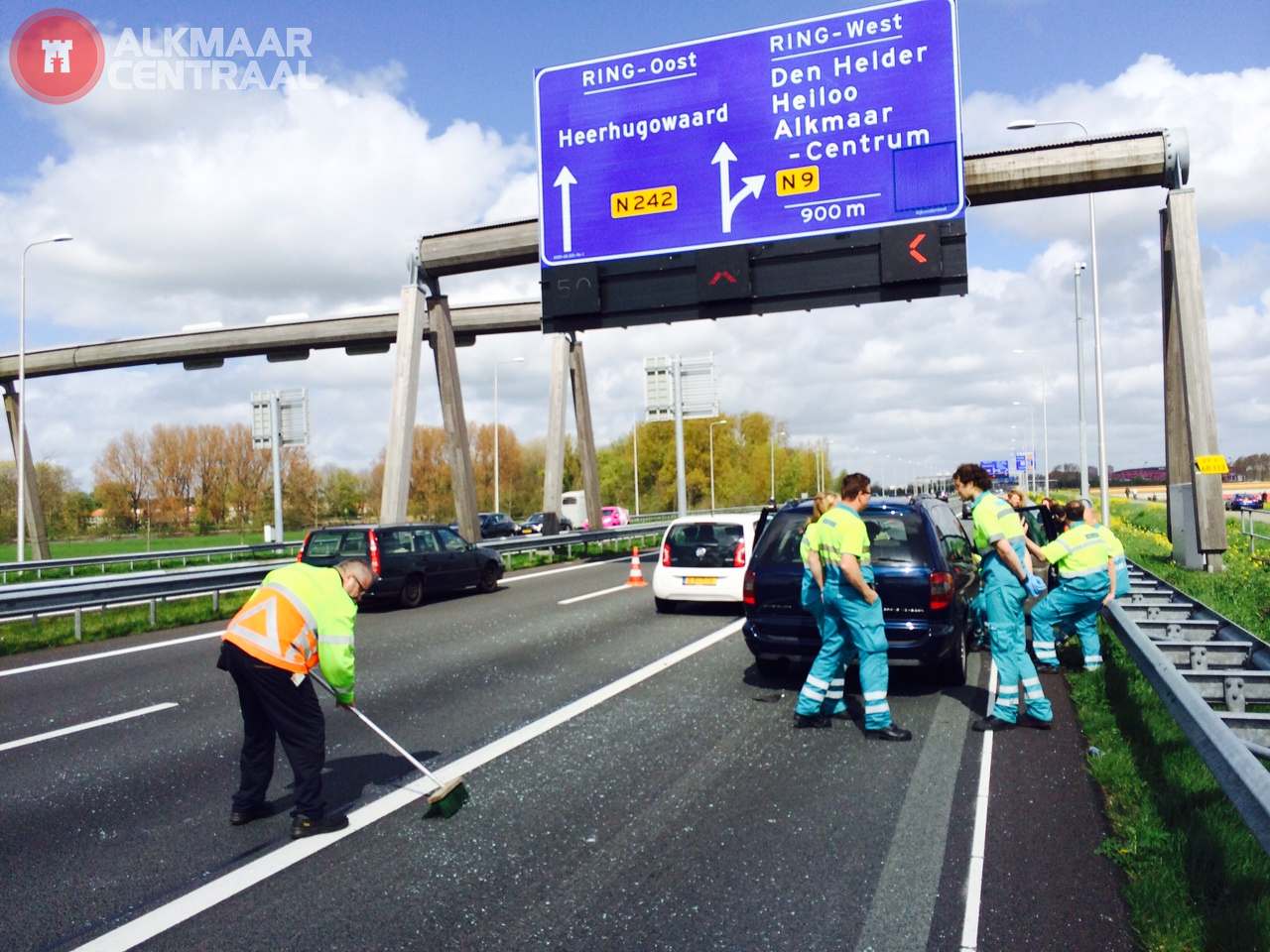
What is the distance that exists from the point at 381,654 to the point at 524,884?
7676mm

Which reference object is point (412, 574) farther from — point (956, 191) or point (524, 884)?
point (524, 884)

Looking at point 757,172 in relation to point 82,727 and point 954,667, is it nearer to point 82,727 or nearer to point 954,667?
point 954,667

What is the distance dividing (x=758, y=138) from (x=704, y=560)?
23.9ft

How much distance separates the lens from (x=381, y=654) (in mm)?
11992

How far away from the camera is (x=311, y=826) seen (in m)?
5.45

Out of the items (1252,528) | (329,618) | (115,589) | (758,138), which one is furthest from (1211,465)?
(115,589)

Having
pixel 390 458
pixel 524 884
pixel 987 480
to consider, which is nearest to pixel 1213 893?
pixel 524 884

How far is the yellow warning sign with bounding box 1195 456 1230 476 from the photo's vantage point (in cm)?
1686

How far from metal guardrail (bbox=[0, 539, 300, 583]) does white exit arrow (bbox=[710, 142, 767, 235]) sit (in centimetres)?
1735

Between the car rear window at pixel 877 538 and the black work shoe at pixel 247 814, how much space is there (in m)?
5.06

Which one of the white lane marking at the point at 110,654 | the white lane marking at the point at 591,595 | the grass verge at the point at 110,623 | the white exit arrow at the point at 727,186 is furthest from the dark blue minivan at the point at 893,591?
the grass verge at the point at 110,623

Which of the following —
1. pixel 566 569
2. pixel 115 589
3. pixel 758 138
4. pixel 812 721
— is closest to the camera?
pixel 812 721

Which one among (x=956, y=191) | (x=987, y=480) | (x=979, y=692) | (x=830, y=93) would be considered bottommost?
(x=979, y=692)

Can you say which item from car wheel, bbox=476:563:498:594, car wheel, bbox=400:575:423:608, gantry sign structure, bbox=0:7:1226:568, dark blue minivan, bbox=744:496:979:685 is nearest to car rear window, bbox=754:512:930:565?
dark blue minivan, bbox=744:496:979:685
